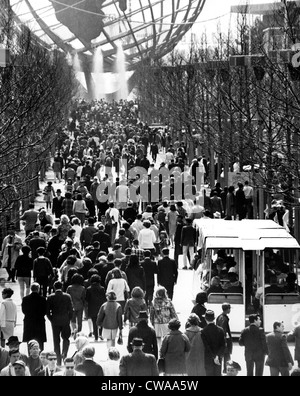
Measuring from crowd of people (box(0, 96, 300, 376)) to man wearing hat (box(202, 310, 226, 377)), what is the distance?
11 mm

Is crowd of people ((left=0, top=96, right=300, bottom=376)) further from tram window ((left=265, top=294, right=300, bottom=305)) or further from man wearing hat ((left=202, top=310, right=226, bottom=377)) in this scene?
tram window ((left=265, top=294, right=300, bottom=305))

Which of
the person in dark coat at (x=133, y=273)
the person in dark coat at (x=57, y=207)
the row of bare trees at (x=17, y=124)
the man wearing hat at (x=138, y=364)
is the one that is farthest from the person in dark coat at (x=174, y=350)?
the person in dark coat at (x=57, y=207)

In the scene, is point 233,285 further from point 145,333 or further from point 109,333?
point 145,333

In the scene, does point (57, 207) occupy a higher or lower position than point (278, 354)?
higher

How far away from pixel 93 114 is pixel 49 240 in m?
55.5

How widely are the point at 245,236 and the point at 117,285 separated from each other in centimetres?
220

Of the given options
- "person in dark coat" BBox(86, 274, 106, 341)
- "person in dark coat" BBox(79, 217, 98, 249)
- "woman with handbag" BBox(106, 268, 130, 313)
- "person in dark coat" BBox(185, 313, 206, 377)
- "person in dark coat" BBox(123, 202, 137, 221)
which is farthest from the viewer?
"person in dark coat" BBox(123, 202, 137, 221)

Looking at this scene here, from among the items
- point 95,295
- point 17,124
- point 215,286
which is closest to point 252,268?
point 215,286

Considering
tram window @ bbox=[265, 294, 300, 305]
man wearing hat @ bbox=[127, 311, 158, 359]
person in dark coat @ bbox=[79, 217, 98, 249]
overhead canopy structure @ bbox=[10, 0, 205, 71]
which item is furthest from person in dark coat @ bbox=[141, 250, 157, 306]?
overhead canopy structure @ bbox=[10, 0, 205, 71]

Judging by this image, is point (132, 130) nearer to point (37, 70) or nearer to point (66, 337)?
point (37, 70)

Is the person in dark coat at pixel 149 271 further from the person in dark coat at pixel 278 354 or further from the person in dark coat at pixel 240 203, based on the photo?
the person in dark coat at pixel 240 203

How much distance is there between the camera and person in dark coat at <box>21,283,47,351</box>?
55.9 feet

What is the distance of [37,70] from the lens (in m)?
37.2

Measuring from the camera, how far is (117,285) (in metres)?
18.9
